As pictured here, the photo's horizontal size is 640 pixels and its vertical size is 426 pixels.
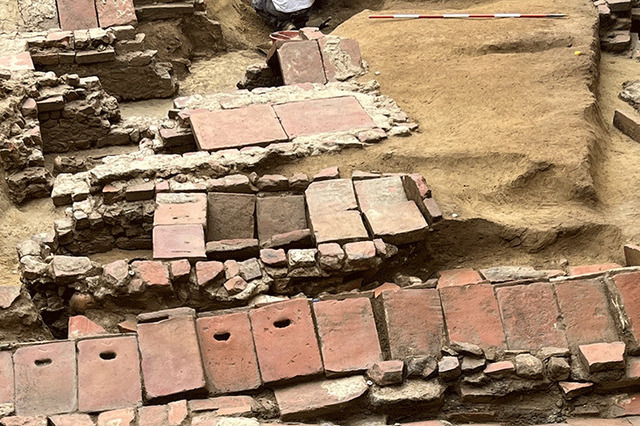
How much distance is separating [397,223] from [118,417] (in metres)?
2.07

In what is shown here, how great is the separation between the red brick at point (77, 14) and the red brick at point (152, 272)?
4504 millimetres

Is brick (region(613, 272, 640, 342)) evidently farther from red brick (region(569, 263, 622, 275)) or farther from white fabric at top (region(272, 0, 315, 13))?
white fabric at top (region(272, 0, 315, 13))

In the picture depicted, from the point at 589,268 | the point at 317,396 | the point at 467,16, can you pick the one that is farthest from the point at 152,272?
the point at 467,16

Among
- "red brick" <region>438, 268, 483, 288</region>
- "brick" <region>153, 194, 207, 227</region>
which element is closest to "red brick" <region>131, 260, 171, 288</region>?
"brick" <region>153, 194, 207, 227</region>

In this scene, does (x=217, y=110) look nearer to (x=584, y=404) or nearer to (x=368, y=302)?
(x=368, y=302)

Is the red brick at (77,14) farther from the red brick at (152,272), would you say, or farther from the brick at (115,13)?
the red brick at (152,272)

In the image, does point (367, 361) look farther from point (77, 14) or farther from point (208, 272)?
point (77, 14)

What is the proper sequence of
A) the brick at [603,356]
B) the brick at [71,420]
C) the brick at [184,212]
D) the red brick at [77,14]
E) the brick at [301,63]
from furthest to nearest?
1. the red brick at [77,14]
2. the brick at [301,63]
3. the brick at [184,212]
4. the brick at [603,356]
5. the brick at [71,420]

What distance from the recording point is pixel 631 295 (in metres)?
4.03

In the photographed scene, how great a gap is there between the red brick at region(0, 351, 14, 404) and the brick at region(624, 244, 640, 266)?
10.4 feet

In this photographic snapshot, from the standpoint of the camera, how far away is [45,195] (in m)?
6.61

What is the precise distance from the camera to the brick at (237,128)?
6016 millimetres

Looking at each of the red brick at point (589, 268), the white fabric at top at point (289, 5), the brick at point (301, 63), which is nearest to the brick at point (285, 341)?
the red brick at point (589, 268)

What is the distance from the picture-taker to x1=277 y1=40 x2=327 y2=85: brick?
24.0 ft
